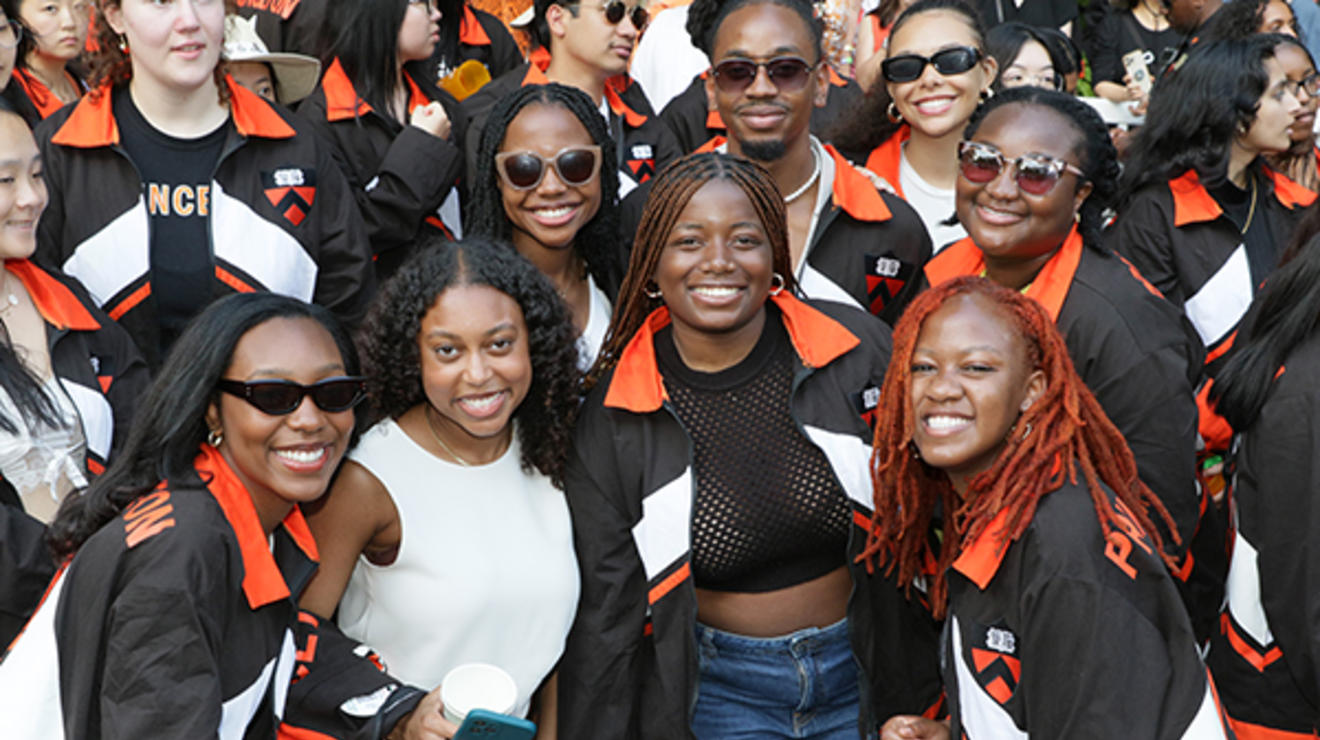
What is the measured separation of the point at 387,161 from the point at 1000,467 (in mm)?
2868

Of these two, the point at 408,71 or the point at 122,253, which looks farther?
the point at 408,71

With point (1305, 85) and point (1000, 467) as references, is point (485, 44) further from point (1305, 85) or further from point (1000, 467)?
point (1000, 467)

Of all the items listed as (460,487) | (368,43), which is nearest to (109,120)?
(368,43)

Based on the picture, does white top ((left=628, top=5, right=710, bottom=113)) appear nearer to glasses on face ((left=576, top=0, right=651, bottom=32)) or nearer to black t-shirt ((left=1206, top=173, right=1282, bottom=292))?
glasses on face ((left=576, top=0, right=651, bottom=32))

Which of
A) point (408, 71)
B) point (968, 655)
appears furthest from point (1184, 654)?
point (408, 71)

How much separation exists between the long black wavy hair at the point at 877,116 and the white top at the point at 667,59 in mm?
1306

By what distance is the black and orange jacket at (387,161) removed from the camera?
5066mm

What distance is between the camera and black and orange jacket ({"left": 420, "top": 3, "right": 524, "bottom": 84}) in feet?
21.5

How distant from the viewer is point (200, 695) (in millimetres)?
→ 2834

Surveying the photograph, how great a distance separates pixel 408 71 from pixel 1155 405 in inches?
132

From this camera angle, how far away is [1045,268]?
4008mm

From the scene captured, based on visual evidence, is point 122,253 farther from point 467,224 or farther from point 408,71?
point 408,71

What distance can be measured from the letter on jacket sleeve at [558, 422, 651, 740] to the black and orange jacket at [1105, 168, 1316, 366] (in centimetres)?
267

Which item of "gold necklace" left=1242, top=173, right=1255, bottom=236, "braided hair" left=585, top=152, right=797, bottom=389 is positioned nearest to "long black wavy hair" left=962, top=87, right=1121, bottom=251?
"braided hair" left=585, top=152, right=797, bottom=389
